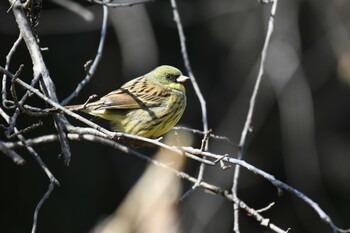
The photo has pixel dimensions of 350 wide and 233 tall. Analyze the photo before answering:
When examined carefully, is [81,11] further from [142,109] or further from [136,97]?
[142,109]

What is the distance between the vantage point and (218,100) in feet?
26.5

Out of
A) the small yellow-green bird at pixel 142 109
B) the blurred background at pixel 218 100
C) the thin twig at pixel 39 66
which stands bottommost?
the blurred background at pixel 218 100

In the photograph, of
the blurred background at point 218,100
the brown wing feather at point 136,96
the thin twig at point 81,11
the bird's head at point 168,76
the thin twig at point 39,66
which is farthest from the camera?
the blurred background at point 218,100

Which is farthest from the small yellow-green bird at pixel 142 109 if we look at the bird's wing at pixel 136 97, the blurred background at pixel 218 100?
the blurred background at pixel 218 100

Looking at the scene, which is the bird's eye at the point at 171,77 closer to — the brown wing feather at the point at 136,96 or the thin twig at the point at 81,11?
the brown wing feather at the point at 136,96

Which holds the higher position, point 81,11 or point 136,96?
point 81,11

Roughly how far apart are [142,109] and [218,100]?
11.1 ft

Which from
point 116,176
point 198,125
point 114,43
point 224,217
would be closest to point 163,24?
point 114,43

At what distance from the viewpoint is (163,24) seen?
7875 millimetres

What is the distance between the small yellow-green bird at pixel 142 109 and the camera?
15.2 feet

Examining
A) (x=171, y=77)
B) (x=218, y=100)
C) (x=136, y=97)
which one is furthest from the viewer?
(x=218, y=100)

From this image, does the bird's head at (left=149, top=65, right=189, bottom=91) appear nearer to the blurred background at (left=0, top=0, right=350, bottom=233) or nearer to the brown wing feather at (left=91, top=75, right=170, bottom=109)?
the brown wing feather at (left=91, top=75, right=170, bottom=109)

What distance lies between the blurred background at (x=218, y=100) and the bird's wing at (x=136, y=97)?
2033 mm

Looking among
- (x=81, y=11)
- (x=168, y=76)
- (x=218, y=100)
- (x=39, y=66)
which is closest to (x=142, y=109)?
(x=168, y=76)
